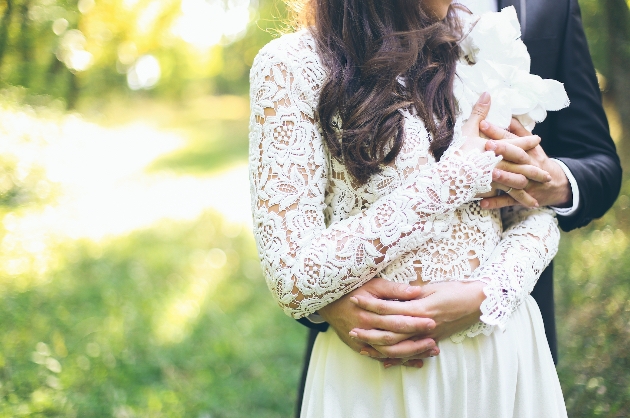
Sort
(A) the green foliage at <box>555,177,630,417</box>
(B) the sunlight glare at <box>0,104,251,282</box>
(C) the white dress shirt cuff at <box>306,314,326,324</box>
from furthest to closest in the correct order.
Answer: (B) the sunlight glare at <box>0,104,251,282</box> → (A) the green foliage at <box>555,177,630,417</box> → (C) the white dress shirt cuff at <box>306,314,326,324</box>

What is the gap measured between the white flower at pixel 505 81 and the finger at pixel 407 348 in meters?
0.62

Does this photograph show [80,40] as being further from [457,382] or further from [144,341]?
[457,382]

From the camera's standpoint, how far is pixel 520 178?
4.80 ft

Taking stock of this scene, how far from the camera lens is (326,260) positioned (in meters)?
1.36

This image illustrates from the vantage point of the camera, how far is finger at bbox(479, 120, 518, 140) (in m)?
1.47

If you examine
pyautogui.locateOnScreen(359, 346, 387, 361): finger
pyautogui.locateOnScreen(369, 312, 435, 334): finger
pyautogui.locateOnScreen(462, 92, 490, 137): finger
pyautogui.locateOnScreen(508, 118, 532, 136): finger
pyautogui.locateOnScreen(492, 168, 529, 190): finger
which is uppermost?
pyautogui.locateOnScreen(462, 92, 490, 137): finger

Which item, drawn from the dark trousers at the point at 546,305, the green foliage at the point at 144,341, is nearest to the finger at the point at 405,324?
the dark trousers at the point at 546,305

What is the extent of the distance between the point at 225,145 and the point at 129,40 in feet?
36.5

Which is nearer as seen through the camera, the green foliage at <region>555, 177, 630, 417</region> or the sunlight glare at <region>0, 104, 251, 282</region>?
the green foliage at <region>555, 177, 630, 417</region>

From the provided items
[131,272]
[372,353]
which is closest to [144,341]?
[131,272]

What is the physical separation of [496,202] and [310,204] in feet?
1.69

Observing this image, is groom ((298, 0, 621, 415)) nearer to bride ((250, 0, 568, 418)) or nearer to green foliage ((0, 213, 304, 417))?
bride ((250, 0, 568, 418))

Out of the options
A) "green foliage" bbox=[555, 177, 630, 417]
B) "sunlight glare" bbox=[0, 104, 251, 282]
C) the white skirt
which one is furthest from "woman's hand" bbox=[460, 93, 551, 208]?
"sunlight glare" bbox=[0, 104, 251, 282]

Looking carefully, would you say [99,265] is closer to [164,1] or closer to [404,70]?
[164,1]
